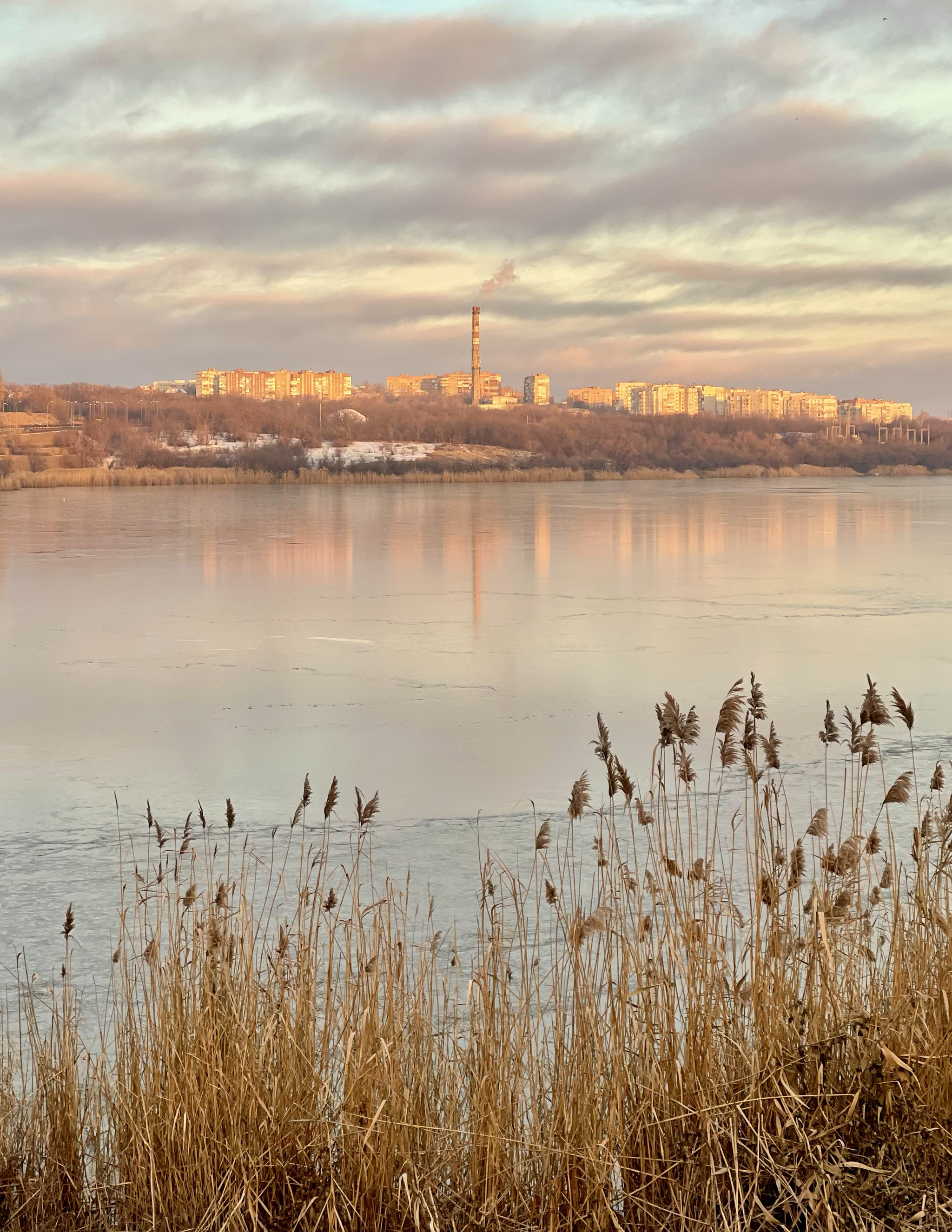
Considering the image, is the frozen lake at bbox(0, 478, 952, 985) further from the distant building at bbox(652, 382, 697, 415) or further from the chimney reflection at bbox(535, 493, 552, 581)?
the distant building at bbox(652, 382, 697, 415)

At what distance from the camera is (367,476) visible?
217 ft

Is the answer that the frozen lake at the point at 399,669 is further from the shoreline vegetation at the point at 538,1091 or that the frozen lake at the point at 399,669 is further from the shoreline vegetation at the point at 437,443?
the shoreline vegetation at the point at 437,443

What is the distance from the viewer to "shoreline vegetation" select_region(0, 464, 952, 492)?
58031mm

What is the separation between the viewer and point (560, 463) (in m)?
83.4

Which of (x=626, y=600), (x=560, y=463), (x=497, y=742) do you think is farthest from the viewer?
(x=560, y=463)

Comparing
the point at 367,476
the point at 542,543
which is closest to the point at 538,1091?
the point at 542,543

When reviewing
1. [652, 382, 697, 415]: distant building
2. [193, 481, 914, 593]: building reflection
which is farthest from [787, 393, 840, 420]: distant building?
[193, 481, 914, 593]: building reflection

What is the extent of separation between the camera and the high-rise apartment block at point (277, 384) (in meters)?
154

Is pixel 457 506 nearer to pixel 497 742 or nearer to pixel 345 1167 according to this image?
pixel 497 742

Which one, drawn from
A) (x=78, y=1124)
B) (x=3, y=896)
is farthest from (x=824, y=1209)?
(x=3, y=896)

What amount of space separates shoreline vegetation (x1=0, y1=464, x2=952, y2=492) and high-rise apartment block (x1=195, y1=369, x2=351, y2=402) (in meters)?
77.5

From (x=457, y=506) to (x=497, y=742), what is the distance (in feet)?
99.6

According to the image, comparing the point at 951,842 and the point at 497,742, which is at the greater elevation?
the point at 951,842

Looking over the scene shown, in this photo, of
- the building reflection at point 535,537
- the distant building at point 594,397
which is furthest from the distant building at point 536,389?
the building reflection at point 535,537
